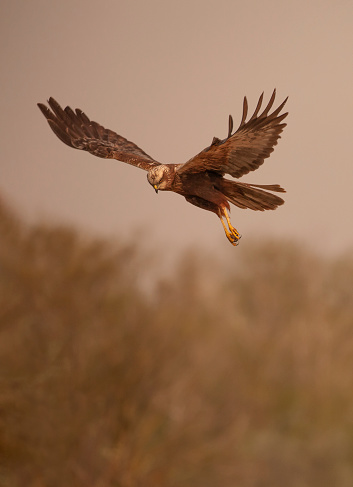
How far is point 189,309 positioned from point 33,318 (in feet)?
26.5

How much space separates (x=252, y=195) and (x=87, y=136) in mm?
2273

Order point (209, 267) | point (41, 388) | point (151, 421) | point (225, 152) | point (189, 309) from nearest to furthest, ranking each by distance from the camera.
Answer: point (225, 152), point (41, 388), point (151, 421), point (189, 309), point (209, 267)

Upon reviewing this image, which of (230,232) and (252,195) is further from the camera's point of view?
(252,195)

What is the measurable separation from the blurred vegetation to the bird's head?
49.0 ft

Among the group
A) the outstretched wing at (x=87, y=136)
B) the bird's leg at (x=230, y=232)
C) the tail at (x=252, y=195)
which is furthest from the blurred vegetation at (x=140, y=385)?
the bird's leg at (x=230, y=232)

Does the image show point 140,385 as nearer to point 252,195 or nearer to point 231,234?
point 252,195

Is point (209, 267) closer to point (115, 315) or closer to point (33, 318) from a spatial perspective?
point (115, 315)

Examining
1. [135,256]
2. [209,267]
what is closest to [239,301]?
[209,267]

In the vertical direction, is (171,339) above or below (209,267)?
below

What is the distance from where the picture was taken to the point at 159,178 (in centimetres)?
371

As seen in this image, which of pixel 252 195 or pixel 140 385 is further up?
pixel 252 195

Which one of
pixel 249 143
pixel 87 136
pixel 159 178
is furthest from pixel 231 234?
pixel 87 136

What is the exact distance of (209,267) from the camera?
33.3 meters

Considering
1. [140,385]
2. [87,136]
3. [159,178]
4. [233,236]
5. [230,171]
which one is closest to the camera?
[233,236]
